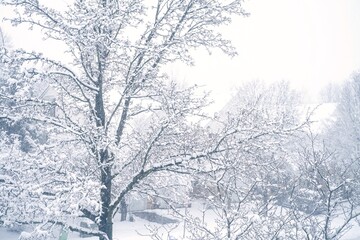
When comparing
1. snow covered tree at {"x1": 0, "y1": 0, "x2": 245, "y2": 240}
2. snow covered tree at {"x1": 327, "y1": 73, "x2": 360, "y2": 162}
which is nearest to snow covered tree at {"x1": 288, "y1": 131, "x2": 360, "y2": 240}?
snow covered tree at {"x1": 0, "y1": 0, "x2": 245, "y2": 240}

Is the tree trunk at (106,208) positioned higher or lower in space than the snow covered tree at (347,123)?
lower

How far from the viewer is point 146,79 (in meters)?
6.80

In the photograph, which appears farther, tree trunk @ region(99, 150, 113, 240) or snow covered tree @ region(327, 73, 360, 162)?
snow covered tree @ region(327, 73, 360, 162)

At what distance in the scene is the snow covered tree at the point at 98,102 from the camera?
5402 millimetres

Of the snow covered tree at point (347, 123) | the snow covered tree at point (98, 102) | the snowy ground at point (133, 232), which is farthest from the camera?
the snow covered tree at point (347, 123)

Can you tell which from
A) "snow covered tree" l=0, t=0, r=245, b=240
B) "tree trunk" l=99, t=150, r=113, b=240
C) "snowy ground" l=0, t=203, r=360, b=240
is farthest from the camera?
"snowy ground" l=0, t=203, r=360, b=240

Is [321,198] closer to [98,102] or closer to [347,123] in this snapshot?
[98,102]

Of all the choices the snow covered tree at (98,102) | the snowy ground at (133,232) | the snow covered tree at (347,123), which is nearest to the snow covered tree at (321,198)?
the snow covered tree at (98,102)

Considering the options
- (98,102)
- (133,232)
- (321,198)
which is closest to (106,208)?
(98,102)

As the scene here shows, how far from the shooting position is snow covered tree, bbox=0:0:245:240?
17.7 ft

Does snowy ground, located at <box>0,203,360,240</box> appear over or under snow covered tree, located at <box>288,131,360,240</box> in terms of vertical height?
under

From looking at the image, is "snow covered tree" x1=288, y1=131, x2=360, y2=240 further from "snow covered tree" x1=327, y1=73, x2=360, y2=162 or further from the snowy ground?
"snow covered tree" x1=327, y1=73, x2=360, y2=162

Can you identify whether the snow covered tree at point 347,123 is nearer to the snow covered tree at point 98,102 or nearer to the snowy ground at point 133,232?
the snowy ground at point 133,232

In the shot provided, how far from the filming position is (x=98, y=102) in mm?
6887
